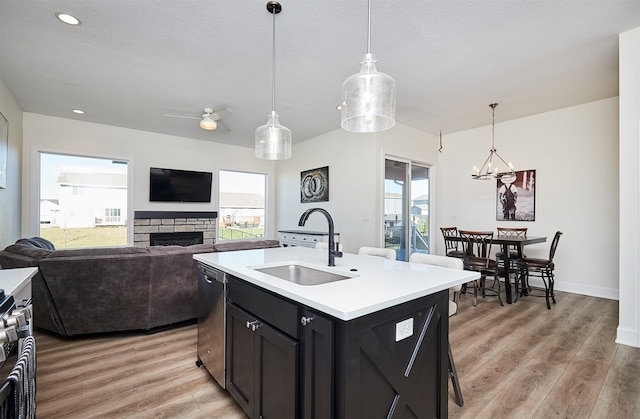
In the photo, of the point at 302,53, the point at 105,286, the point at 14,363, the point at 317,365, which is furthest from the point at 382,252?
the point at 105,286

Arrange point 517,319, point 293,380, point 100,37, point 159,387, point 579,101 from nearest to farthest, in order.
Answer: point 293,380 < point 159,387 < point 100,37 < point 517,319 < point 579,101

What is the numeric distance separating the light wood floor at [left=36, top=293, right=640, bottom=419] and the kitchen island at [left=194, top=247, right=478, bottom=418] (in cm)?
52

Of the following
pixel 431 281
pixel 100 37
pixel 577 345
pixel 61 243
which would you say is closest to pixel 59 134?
pixel 61 243

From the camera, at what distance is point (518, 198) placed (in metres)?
4.87

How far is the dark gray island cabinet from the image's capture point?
109 cm

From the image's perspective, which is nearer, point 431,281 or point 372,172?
point 431,281

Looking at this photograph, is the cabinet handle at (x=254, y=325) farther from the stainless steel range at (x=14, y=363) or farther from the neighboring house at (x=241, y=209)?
the neighboring house at (x=241, y=209)

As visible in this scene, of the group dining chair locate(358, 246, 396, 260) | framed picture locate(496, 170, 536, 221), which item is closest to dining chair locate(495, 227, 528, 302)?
framed picture locate(496, 170, 536, 221)

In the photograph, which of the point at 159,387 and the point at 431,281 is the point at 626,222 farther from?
the point at 159,387

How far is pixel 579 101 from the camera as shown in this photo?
13.4ft

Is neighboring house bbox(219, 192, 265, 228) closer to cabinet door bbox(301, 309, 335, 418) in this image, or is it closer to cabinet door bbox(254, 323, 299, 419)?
cabinet door bbox(254, 323, 299, 419)

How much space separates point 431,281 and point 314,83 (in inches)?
112

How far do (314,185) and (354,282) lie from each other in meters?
4.50

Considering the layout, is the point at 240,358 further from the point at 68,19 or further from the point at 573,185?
the point at 573,185
